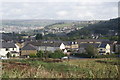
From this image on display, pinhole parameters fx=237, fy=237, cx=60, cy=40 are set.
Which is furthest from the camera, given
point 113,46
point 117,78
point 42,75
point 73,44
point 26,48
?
point 73,44

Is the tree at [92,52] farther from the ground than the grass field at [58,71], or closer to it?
closer to it

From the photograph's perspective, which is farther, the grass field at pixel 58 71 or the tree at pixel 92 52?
the tree at pixel 92 52

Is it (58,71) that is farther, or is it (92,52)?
(92,52)

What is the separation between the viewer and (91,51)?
30062mm

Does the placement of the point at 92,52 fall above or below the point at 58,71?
below

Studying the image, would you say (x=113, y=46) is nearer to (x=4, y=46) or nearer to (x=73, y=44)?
(x=73, y=44)

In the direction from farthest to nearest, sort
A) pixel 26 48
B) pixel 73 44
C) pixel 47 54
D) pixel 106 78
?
pixel 73 44
pixel 26 48
pixel 47 54
pixel 106 78

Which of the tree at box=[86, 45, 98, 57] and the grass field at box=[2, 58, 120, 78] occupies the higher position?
the grass field at box=[2, 58, 120, 78]

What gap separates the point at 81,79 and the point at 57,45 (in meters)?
40.6

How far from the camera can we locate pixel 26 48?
1569 inches

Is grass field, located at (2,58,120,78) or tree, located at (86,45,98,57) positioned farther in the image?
tree, located at (86,45,98,57)

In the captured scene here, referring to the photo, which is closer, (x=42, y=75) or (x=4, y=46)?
(x=42, y=75)

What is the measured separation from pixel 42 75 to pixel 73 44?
47660 mm

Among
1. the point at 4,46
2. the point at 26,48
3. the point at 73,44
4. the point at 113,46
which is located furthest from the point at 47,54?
the point at 73,44
